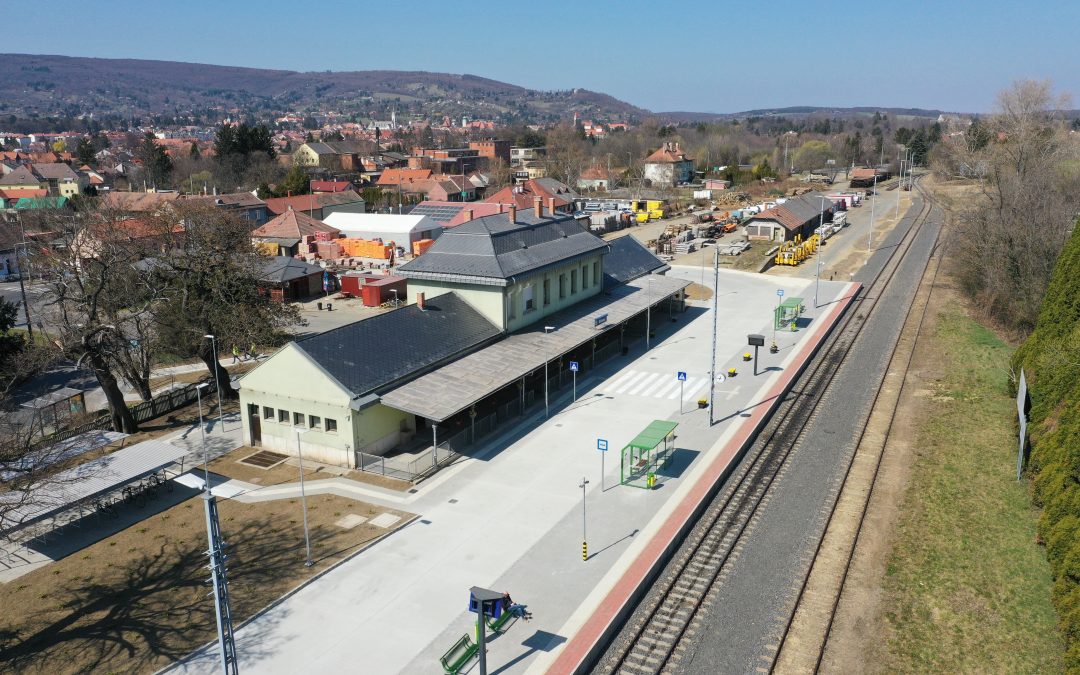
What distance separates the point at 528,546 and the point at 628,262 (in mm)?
34000

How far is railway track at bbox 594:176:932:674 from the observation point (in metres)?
18.3

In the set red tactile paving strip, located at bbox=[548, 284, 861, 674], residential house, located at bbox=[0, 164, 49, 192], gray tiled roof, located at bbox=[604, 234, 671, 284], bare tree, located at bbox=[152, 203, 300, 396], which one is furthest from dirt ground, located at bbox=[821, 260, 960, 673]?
residential house, located at bbox=[0, 164, 49, 192]

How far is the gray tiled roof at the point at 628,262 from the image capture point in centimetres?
5144

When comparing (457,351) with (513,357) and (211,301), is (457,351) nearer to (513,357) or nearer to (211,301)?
(513,357)

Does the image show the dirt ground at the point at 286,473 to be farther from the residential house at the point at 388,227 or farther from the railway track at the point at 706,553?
the residential house at the point at 388,227

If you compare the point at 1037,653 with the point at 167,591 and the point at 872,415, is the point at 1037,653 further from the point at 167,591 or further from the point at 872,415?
the point at 167,591

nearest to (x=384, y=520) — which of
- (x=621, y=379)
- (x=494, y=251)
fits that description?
(x=494, y=251)

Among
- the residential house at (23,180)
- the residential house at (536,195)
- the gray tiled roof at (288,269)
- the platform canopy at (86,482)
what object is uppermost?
the residential house at (23,180)

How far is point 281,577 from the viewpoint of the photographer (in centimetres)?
2145

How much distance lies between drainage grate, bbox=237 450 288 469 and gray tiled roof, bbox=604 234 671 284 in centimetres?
2614

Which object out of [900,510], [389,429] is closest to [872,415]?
[900,510]

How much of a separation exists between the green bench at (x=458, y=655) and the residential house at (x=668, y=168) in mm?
129223

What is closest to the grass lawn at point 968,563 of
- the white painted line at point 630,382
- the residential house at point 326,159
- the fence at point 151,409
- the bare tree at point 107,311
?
the white painted line at point 630,382

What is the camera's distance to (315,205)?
299ft
